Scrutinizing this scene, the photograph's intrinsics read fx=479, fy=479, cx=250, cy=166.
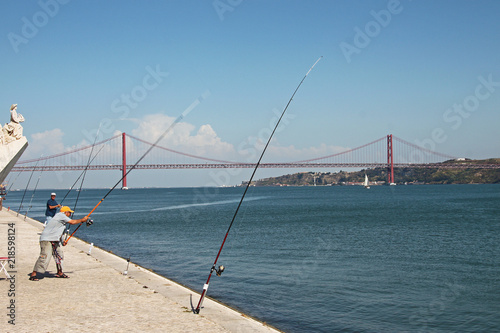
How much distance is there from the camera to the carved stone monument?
1317cm

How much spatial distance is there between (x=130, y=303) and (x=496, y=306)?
7.08 metres

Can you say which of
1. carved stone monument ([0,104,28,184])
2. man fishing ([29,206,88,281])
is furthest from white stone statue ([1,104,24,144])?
man fishing ([29,206,88,281])

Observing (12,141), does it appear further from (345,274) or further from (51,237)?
(345,274)

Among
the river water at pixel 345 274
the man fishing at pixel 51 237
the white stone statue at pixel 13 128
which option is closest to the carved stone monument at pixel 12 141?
the white stone statue at pixel 13 128

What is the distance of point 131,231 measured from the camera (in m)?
26.2

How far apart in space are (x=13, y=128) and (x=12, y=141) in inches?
15.0

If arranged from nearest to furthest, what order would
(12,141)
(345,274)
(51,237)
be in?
(51,237) → (345,274) → (12,141)

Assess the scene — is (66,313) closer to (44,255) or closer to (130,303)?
(130,303)

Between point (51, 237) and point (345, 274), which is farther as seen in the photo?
point (345, 274)

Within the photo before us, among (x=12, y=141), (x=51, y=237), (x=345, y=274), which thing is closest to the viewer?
(x=51, y=237)

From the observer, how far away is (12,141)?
1341 cm

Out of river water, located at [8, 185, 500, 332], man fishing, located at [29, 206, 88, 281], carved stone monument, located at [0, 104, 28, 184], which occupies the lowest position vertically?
river water, located at [8, 185, 500, 332]

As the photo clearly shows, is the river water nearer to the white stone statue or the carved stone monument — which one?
the carved stone monument

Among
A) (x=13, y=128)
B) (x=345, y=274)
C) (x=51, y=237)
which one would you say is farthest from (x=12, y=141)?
(x=345, y=274)
